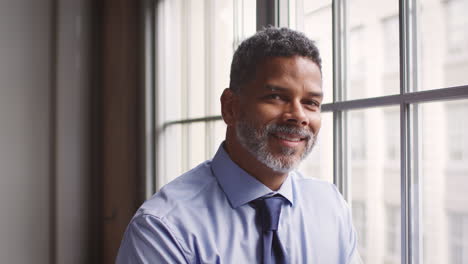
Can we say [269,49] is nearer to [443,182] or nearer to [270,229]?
[270,229]

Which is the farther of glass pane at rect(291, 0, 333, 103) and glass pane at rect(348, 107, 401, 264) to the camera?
glass pane at rect(291, 0, 333, 103)

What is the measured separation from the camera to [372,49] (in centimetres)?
126

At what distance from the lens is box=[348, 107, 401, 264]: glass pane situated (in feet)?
3.84

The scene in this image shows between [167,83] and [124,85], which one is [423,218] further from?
[124,85]

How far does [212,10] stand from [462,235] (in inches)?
62.4

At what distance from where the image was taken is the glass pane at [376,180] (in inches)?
46.1

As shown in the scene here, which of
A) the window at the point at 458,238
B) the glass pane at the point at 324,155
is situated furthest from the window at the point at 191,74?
the window at the point at 458,238

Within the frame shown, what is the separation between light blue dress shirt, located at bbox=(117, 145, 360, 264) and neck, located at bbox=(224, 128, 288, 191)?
20 mm

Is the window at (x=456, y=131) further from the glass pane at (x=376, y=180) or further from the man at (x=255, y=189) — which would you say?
the man at (x=255, y=189)

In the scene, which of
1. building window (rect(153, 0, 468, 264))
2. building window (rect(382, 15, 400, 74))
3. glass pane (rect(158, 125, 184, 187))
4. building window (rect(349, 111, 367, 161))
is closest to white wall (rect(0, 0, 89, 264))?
glass pane (rect(158, 125, 184, 187))

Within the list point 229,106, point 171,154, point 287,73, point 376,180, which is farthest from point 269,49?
point 171,154

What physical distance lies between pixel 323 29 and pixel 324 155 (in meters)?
0.43

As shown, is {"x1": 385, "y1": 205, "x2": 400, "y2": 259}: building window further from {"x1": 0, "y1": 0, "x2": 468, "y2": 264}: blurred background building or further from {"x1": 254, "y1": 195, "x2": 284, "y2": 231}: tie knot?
{"x1": 254, "y1": 195, "x2": 284, "y2": 231}: tie knot

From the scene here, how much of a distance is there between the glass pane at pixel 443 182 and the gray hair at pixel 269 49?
13.3 inches
